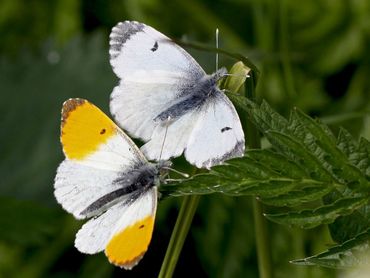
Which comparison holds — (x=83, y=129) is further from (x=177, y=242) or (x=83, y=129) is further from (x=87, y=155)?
(x=177, y=242)

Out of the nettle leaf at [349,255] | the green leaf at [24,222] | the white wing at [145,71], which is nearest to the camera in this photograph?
the nettle leaf at [349,255]

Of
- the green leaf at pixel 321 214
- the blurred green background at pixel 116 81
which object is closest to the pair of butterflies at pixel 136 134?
the green leaf at pixel 321 214

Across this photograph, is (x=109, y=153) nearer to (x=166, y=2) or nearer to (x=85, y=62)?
(x=85, y=62)

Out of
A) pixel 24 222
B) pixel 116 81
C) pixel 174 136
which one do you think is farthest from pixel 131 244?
pixel 116 81

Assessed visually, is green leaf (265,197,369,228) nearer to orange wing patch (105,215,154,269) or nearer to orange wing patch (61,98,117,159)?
orange wing patch (105,215,154,269)

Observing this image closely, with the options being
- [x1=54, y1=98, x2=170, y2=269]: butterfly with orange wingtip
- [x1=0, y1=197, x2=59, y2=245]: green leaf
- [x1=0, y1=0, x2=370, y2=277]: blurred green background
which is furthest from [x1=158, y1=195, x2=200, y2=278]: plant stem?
[x1=0, y1=197, x2=59, y2=245]: green leaf

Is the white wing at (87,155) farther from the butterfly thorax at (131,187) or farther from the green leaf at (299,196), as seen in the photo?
the green leaf at (299,196)
